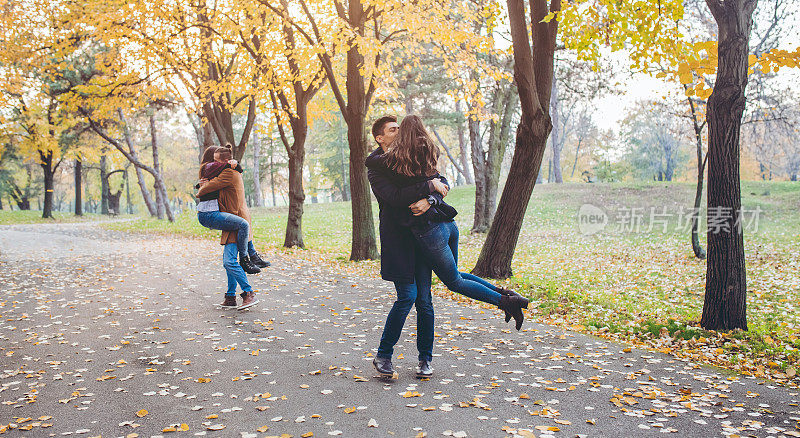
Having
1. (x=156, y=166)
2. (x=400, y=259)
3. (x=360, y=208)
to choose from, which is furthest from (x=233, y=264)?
(x=156, y=166)

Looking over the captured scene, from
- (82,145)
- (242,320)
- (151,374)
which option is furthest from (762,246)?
(82,145)

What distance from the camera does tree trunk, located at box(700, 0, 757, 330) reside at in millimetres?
5703

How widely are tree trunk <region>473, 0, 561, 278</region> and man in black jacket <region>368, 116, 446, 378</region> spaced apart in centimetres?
495

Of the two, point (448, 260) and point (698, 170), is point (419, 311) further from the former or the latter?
point (698, 170)

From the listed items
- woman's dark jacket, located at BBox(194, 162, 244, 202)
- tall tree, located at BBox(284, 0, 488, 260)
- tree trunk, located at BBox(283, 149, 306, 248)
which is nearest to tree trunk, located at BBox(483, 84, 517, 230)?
tall tree, located at BBox(284, 0, 488, 260)

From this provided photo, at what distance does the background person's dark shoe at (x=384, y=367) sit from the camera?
14.4 feet

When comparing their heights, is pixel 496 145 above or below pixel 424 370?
above

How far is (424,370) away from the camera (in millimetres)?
4473

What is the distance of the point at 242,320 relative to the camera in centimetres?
674

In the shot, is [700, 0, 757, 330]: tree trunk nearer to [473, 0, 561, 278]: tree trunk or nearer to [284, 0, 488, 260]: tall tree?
[473, 0, 561, 278]: tree trunk

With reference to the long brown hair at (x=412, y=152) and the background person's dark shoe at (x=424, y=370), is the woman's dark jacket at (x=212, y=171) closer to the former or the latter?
the long brown hair at (x=412, y=152)

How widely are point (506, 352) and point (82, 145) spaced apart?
102ft

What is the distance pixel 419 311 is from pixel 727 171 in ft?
12.8

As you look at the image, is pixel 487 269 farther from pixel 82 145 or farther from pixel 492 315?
pixel 82 145
